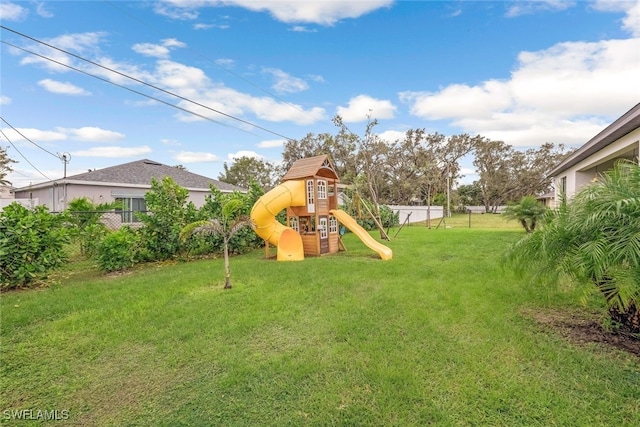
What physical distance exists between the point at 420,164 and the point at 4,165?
35.6 meters

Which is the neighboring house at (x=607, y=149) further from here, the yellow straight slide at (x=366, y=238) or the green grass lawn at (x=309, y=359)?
the yellow straight slide at (x=366, y=238)

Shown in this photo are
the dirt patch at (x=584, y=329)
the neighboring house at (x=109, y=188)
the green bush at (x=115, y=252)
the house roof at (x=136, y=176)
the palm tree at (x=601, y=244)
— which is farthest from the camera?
the house roof at (x=136, y=176)

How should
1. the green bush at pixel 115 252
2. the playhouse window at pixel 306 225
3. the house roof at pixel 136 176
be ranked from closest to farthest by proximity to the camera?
the green bush at pixel 115 252
the playhouse window at pixel 306 225
the house roof at pixel 136 176

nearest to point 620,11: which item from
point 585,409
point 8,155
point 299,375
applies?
point 585,409

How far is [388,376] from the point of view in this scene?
2.63 metres

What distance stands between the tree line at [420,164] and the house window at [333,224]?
15494 mm


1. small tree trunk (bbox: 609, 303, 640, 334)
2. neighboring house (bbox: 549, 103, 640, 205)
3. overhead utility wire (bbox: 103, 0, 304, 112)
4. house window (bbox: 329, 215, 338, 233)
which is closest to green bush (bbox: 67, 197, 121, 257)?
overhead utility wire (bbox: 103, 0, 304, 112)

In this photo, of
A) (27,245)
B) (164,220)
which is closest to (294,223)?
(164,220)

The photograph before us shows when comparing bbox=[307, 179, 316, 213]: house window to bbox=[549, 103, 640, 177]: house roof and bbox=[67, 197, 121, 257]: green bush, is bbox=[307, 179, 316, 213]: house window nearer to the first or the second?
bbox=[67, 197, 121, 257]: green bush

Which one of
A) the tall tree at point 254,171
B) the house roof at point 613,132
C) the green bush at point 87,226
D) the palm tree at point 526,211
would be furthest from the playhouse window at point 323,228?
the tall tree at point 254,171

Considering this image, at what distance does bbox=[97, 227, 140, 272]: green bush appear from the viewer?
6.73 meters

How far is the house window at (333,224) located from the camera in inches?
379

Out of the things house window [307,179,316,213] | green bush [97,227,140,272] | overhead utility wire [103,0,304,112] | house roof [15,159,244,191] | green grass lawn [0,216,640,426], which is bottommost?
green grass lawn [0,216,640,426]

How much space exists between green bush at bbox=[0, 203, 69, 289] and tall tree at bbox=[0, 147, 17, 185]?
24.2 meters
